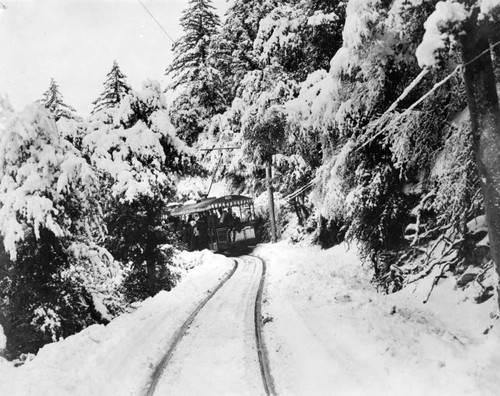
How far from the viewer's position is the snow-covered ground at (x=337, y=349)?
5.41 metres

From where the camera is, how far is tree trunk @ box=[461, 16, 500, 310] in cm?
489

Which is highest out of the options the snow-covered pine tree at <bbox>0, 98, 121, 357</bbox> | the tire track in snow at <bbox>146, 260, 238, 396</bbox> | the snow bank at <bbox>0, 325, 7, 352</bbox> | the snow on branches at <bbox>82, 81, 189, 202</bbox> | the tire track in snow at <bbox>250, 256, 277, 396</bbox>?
the snow on branches at <bbox>82, 81, 189, 202</bbox>

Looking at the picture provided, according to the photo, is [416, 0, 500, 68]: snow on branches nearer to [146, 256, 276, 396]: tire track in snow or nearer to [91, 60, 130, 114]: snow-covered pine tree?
[146, 256, 276, 396]: tire track in snow

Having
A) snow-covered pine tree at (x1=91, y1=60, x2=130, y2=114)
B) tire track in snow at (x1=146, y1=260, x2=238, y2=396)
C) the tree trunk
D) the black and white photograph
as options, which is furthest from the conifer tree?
the tree trunk

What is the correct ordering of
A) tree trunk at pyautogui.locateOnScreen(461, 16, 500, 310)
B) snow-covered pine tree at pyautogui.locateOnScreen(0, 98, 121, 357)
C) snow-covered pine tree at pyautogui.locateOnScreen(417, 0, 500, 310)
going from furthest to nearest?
snow-covered pine tree at pyautogui.locateOnScreen(0, 98, 121, 357) → tree trunk at pyautogui.locateOnScreen(461, 16, 500, 310) → snow-covered pine tree at pyautogui.locateOnScreen(417, 0, 500, 310)

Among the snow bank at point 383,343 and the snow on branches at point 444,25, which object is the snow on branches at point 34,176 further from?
the snow on branches at point 444,25

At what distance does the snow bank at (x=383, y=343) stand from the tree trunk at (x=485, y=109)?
185cm

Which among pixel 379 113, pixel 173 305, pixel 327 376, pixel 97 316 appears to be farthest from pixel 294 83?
pixel 327 376

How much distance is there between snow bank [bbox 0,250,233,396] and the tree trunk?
6.12 meters

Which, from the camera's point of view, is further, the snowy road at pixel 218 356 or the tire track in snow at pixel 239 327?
the tire track in snow at pixel 239 327

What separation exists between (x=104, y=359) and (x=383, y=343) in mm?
5456

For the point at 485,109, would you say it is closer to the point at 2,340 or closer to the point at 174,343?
the point at 174,343

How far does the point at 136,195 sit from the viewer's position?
1225cm

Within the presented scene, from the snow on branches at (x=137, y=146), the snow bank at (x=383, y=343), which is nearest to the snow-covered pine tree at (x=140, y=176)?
the snow on branches at (x=137, y=146)
